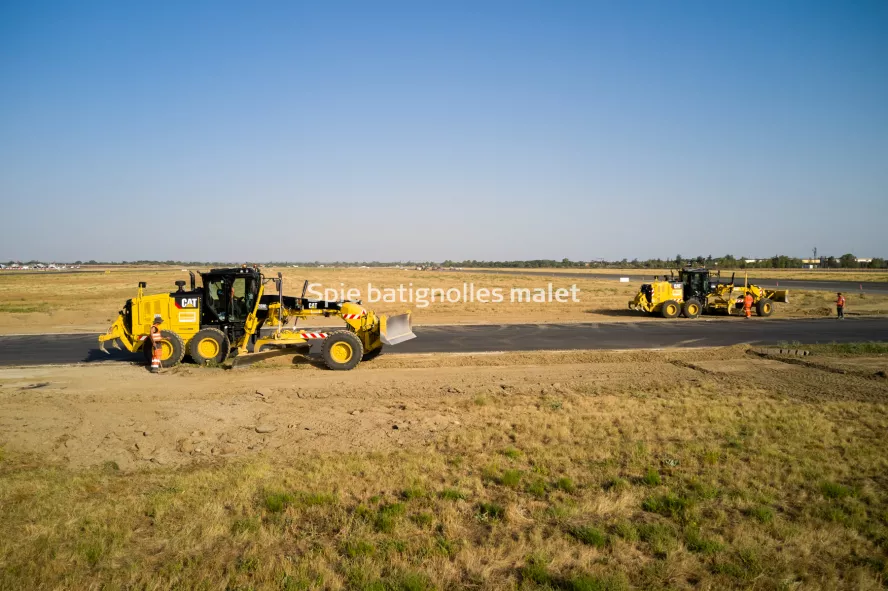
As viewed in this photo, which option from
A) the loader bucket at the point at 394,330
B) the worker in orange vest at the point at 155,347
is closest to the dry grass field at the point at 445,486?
the worker in orange vest at the point at 155,347

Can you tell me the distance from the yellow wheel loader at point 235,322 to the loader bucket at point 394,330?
27 millimetres

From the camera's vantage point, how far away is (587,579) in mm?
4961

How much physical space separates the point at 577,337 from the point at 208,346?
525 inches

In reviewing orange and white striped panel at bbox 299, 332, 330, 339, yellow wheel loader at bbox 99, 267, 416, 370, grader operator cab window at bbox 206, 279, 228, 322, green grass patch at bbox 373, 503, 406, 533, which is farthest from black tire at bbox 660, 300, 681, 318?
green grass patch at bbox 373, 503, 406, 533

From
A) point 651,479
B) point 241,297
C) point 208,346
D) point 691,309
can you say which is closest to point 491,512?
point 651,479

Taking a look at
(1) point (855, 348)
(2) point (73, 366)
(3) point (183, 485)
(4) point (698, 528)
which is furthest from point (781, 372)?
(2) point (73, 366)

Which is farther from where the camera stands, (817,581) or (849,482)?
(849,482)

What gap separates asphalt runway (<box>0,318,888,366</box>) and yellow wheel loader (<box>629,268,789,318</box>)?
1.55 m

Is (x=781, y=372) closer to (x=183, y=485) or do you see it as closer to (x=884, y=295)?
(x=183, y=485)

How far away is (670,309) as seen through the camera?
28.5m

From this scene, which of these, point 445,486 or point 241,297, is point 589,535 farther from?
point 241,297

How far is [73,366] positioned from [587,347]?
1575 centimetres

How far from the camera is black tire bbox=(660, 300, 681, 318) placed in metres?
28.4

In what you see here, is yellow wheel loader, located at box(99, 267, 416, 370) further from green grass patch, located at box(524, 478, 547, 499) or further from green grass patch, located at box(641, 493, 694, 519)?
green grass patch, located at box(641, 493, 694, 519)
